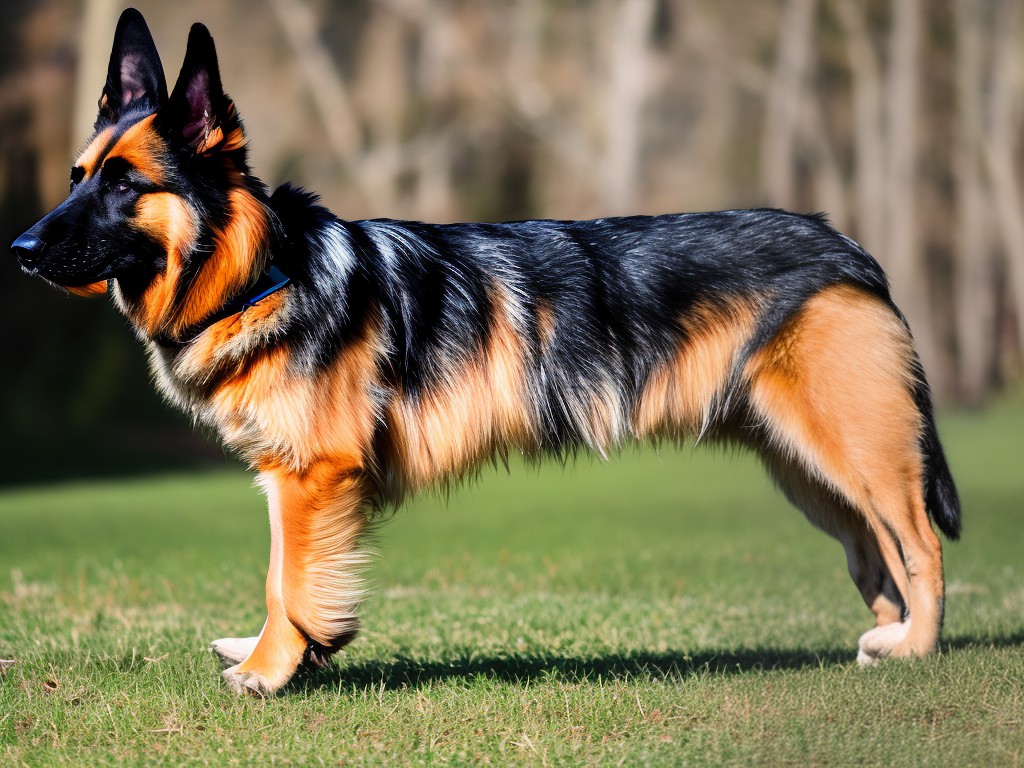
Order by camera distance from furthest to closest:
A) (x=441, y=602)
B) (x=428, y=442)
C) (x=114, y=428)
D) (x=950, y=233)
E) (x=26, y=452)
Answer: (x=950, y=233) < (x=114, y=428) < (x=26, y=452) < (x=441, y=602) < (x=428, y=442)

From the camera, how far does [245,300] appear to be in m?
4.41

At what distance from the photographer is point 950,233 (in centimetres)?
2634

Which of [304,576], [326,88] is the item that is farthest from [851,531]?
[326,88]

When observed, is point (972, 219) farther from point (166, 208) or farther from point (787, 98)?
point (166, 208)

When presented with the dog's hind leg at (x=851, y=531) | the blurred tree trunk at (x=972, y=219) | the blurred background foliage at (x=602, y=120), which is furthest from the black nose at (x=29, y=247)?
the blurred tree trunk at (x=972, y=219)

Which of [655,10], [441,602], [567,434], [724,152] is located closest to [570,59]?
[655,10]

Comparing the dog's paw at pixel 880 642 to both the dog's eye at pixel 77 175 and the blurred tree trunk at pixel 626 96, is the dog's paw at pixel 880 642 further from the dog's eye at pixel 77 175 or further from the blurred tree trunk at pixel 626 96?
the blurred tree trunk at pixel 626 96

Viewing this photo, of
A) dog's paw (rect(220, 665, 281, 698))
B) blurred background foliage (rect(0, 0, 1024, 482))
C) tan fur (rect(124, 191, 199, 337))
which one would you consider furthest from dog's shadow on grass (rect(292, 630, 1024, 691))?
blurred background foliage (rect(0, 0, 1024, 482))

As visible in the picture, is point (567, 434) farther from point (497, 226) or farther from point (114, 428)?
point (114, 428)

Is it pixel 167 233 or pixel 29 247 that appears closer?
pixel 29 247

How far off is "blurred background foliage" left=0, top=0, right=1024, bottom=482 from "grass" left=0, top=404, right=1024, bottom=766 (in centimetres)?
1047

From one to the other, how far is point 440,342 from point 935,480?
2170 millimetres

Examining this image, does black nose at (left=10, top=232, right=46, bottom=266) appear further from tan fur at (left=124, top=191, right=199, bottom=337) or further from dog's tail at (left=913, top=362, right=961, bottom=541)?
dog's tail at (left=913, top=362, right=961, bottom=541)

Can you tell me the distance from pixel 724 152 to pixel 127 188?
22256 millimetres
